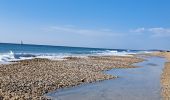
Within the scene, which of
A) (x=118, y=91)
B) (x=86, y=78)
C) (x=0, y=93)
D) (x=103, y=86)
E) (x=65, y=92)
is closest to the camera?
(x=0, y=93)

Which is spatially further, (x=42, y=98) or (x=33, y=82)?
(x=33, y=82)

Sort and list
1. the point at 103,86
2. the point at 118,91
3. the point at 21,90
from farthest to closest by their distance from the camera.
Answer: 1. the point at 103,86
2. the point at 118,91
3. the point at 21,90

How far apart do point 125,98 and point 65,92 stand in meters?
3.30

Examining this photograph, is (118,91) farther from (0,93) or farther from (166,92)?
(0,93)

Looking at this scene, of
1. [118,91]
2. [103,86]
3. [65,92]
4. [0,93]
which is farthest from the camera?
[103,86]

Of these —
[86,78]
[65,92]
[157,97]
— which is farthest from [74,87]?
[157,97]

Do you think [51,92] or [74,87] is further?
[74,87]

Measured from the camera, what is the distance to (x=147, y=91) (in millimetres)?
18609

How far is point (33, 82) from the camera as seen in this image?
18.3m

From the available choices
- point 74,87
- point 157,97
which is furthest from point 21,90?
point 157,97

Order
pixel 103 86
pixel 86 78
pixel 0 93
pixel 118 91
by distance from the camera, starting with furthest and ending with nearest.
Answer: pixel 86 78 → pixel 103 86 → pixel 118 91 → pixel 0 93

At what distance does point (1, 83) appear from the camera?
17.0 metres

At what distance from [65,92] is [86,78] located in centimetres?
574

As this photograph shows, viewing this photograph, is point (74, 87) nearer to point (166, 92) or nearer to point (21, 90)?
point (21, 90)
